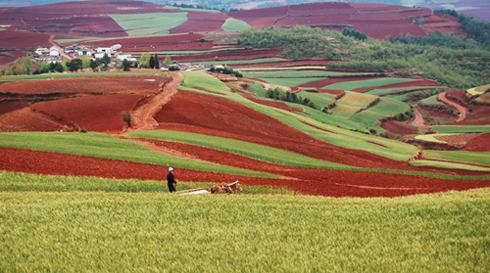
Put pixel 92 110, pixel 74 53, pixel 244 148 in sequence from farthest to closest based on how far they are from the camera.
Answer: pixel 74 53
pixel 92 110
pixel 244 148

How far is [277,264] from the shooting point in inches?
494

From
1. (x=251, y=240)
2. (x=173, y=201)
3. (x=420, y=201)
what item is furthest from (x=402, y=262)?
(x=173, y=201)

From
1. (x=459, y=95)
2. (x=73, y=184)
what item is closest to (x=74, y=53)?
(x=459, y=95)

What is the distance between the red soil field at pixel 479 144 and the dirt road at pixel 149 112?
4982cm

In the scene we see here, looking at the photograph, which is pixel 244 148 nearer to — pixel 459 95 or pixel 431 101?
pixel 431 101

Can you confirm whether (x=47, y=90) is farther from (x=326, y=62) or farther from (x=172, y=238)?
(x=326, y=62)

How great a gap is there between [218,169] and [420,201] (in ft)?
56.9

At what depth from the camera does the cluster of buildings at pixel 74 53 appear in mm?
147975

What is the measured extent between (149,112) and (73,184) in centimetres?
3244

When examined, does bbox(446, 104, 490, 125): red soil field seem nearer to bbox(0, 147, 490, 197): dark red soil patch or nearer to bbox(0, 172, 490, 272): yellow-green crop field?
bbox(0, 147, 490, 197): dark red soil patch

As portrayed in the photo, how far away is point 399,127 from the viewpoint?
9238 centimetres

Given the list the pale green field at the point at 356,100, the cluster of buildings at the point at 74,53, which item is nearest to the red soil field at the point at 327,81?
the pale green field at the point at 356,100

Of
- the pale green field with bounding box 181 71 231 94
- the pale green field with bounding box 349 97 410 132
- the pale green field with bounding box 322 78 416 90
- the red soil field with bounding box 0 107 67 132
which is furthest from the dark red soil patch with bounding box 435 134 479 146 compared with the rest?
the pale green field with bounding box 322 78 416 90

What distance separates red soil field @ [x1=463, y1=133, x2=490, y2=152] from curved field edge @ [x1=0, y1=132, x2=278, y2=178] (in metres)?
45.0
